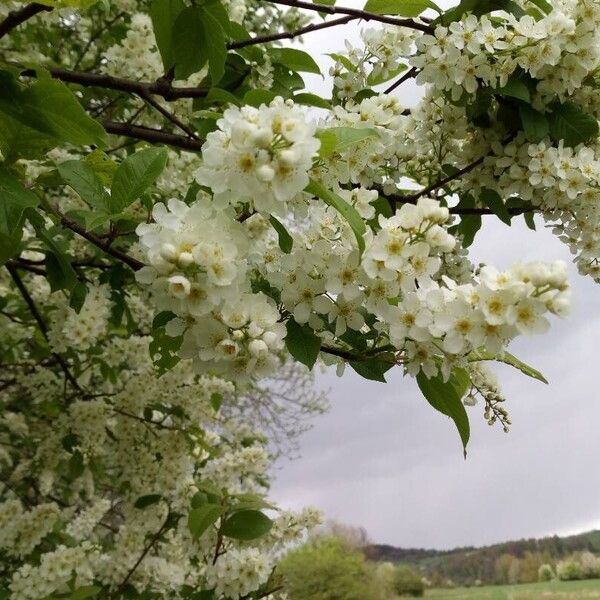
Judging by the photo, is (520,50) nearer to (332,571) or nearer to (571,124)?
(571,124)

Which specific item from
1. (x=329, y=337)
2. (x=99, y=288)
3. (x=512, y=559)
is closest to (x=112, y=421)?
(x=99, y=288)

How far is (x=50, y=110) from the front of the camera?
0.98m

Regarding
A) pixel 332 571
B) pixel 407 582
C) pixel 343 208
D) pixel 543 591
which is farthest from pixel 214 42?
pixel 332 571

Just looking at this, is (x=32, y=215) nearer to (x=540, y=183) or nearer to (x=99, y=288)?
(x=540, y=183)

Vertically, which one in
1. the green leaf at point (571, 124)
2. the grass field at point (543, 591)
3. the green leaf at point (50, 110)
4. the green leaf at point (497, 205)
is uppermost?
the green leaf at point (571, 124)

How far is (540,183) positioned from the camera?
1.45m

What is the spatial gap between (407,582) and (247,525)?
23.5ft

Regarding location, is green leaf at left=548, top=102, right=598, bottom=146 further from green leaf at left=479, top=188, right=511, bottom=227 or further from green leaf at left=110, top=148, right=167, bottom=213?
green leaf at left=110, top=148, right=167, bottom=213

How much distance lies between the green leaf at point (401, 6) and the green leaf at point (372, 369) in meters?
0.85

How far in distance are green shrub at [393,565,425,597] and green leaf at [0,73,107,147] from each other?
777cm

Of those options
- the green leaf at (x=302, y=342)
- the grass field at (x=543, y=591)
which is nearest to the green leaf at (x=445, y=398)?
the green leaf at (x=302, y=342)

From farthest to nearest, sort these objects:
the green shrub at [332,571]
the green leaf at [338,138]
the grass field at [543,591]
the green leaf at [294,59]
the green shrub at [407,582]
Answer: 1. the green shrub at [332,571]
2. the green shrub at [407,582]
3. the grass field at [543,591]
4. the green leaf at [294,59]
5. the green leaf at [338,138]

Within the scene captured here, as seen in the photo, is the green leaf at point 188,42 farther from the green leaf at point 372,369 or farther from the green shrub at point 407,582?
the green shrub at point 407,582

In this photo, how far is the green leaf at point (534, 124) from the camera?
Result: 57.3 inches
